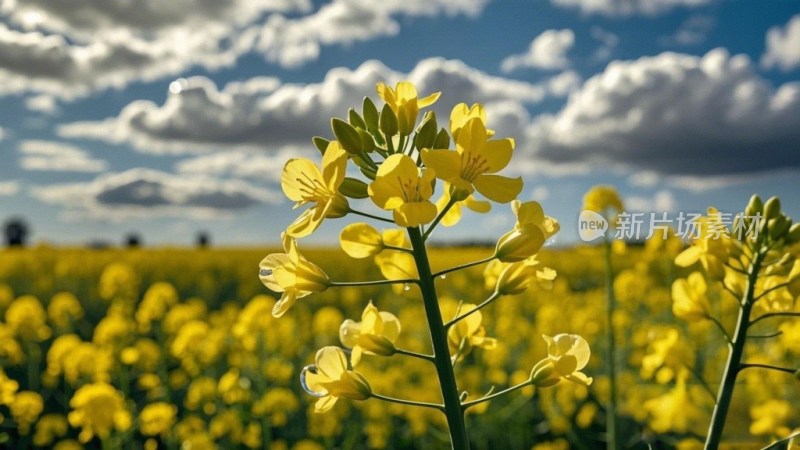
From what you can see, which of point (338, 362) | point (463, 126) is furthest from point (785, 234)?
point (338, 362)

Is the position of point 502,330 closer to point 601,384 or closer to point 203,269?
point 601,384

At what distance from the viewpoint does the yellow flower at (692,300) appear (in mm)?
1939

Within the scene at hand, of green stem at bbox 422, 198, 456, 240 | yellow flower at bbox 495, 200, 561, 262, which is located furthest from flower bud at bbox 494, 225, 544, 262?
green stem at bbox 422, 198, 456, 240

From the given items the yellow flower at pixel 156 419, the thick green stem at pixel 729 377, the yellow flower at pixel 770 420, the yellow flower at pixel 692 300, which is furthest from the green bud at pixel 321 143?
the yellow flower at pixel 156 419

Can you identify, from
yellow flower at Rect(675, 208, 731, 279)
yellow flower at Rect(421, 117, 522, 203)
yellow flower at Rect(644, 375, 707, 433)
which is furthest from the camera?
yellow flower at Rect(644, 375, 707, 433)

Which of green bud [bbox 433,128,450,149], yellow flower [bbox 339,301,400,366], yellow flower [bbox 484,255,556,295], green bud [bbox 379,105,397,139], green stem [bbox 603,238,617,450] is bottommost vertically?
green stem [bbox 603,238,617,450]

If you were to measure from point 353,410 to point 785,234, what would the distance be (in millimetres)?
5410

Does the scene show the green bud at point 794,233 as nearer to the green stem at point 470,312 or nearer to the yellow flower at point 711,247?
the yellow flower at point 711,247

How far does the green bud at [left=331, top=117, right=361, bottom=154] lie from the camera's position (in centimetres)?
130

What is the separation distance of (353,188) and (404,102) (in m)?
0.20

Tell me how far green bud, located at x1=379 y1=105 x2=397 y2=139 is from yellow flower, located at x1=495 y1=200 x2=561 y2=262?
0.85ft

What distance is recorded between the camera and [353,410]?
688 cm

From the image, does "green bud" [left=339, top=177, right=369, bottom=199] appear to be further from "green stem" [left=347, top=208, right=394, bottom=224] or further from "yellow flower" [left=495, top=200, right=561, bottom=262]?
"yellow flower" [left=495, top=200, right=561, bottom=262]

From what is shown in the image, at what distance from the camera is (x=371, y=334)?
4.61 ft
